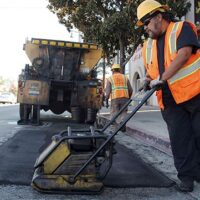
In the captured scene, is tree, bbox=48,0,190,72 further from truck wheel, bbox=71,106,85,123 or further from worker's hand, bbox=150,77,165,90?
worker's hand, bbox=150,77,165,90

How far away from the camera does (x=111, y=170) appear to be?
525cm

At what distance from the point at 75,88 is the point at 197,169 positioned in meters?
8.25

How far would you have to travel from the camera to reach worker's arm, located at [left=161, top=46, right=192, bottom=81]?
408 centimetres

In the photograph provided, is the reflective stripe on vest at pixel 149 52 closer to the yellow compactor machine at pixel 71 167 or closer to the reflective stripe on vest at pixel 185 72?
the reflective stripe on vest at pixel 185 72

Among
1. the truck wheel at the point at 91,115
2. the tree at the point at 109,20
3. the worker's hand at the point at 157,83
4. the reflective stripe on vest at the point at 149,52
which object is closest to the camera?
the worker's hand at the point at 157,83

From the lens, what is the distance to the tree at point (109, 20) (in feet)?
51.2

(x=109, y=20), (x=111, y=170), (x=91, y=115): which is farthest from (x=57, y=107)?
(x=111, y=170)

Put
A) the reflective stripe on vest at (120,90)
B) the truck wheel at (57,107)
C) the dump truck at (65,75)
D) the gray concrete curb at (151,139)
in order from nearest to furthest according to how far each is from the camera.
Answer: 1. the gray concrete curb at (151,139)
2. the reflective stripe on vest at (120,90)
3. the dump truck at (65,75)
4. the truck wheel at (57,107)

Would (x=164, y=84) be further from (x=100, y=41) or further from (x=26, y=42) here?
(x=100, y=41)

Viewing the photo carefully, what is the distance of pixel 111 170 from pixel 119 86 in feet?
16.6

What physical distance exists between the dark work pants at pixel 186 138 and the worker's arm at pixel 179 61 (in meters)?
0.36

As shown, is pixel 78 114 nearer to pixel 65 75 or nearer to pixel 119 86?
pixel 65 75

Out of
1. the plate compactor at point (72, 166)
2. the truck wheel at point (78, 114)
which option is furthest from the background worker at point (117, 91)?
the plate compactor at point (72, 166)

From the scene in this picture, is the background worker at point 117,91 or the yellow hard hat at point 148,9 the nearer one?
the yellow hard hat at point 148,9
